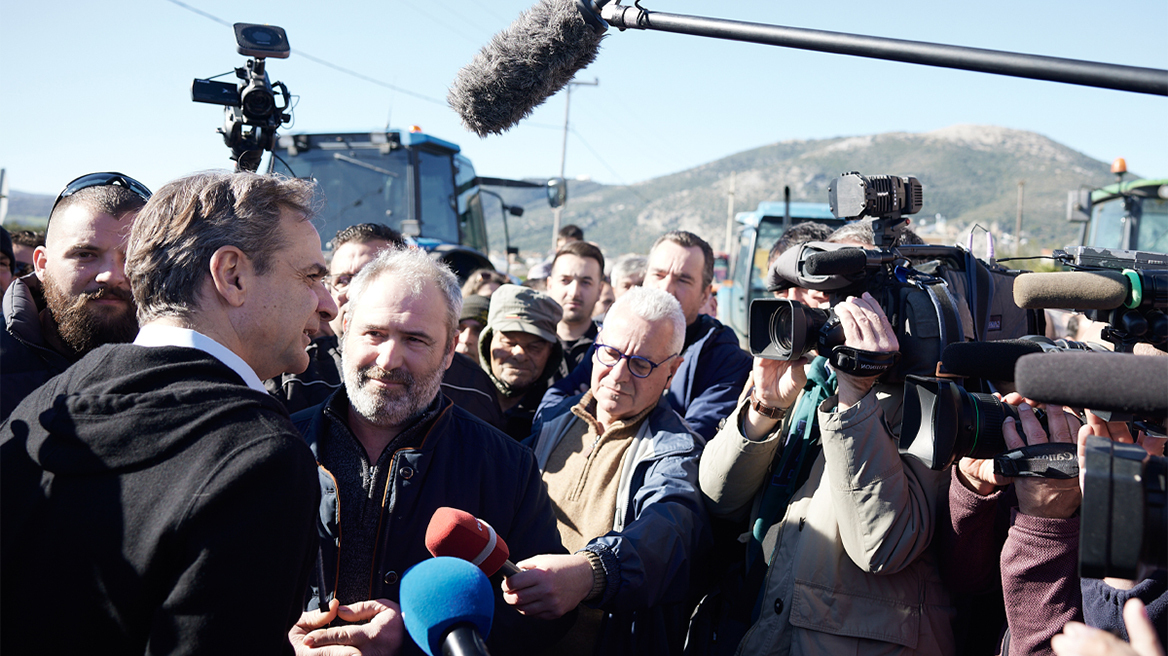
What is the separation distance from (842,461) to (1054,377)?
1.17 m

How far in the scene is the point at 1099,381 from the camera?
962 millimetres

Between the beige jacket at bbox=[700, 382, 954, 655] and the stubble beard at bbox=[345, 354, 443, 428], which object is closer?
the beige jacket at bbox=[700, 382, 954, 655]

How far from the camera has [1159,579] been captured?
5.52 feet

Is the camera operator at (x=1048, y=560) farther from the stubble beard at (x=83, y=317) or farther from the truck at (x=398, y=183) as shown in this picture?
the truck at (x=398, y=183)

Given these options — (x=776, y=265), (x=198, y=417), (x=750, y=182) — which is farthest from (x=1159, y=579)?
(x=750, y=182)

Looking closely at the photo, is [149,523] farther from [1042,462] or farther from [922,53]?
[1042,462]

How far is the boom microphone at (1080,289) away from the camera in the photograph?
1.57 metres

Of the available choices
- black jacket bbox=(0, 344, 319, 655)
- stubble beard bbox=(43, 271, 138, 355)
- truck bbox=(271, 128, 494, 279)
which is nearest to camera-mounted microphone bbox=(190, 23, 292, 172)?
stubble beard bbox=(43, 271, 138, 355)

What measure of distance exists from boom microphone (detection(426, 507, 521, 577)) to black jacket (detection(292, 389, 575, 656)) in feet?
1.46

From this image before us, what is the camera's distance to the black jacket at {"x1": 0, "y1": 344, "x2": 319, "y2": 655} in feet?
4.05

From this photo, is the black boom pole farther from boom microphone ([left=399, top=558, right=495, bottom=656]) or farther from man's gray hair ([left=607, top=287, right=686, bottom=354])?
man's gray hair ([left=607, top=287, right=686, bottom=354])

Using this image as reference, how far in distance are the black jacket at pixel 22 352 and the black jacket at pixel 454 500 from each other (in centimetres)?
96

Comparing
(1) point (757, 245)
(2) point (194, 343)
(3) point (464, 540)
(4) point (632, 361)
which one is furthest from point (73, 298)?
(1) point (757, 245)

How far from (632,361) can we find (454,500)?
3.26ft
